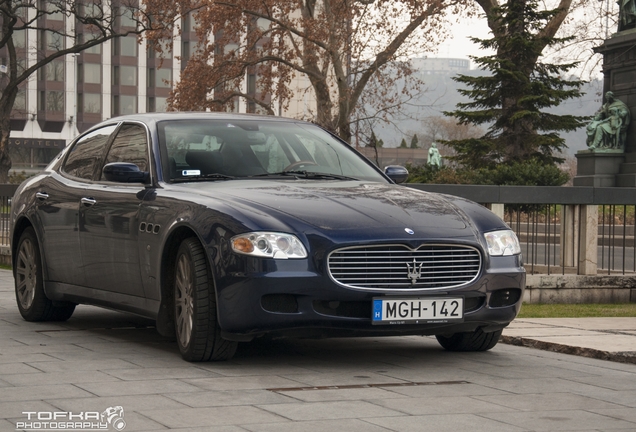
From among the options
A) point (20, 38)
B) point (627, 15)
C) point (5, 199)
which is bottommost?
point (5, 199)

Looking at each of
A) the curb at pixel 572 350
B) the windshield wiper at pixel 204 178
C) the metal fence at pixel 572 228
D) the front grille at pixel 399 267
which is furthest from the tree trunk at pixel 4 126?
the front grille at pixel 399 267

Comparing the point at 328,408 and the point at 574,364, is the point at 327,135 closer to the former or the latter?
the point at 574,364

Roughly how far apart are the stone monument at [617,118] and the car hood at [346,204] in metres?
24.4

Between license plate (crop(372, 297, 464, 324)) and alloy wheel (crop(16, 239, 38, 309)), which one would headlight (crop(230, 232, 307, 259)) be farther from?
alloy wheel (crop(16, 239, 38, 309))

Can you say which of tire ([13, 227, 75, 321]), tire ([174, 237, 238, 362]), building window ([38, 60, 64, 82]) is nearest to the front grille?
tire ([174, 237, 238, 362])

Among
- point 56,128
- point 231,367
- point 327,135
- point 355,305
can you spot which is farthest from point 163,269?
point 56,128

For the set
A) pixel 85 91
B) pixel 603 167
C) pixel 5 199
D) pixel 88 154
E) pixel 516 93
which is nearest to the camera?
pixel 88 154

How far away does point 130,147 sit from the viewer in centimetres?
866

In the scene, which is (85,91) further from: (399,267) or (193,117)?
(399,267)

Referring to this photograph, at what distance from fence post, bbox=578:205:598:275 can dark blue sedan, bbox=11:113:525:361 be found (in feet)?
14.7

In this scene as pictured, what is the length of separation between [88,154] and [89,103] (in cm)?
10068

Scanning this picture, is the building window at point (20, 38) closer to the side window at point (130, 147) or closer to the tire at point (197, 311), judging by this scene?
the side window at point (130, 147)

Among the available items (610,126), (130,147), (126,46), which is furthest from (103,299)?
(126,46)

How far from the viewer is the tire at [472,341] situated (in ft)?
26.1
